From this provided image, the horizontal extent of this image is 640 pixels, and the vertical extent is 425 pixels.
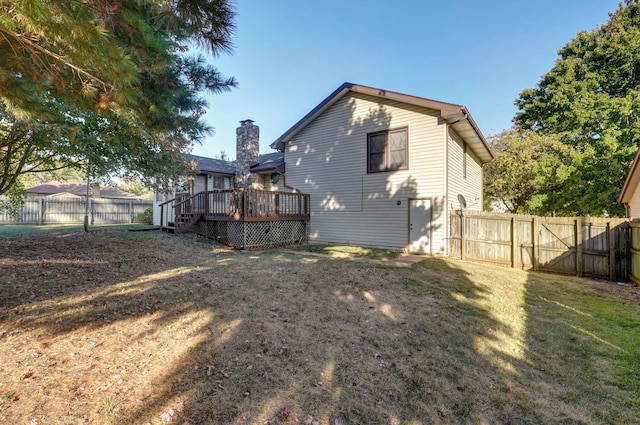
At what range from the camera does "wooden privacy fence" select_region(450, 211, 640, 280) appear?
767 cm

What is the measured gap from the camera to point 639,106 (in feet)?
51.9

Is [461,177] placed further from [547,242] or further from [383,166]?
[547,242]

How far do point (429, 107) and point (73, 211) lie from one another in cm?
2355

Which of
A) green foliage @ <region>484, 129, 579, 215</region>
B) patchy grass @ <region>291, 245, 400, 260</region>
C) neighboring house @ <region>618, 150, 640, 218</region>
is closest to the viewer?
patchy grass @ <region>291, 245, 400, 260</region>

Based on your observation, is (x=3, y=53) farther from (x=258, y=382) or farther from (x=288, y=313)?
(x=288, y=313)

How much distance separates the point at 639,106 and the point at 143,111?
23.8 meters

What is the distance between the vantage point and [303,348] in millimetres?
3588

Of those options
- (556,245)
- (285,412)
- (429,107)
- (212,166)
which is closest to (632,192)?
(556,245)

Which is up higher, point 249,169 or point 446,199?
point 249,169

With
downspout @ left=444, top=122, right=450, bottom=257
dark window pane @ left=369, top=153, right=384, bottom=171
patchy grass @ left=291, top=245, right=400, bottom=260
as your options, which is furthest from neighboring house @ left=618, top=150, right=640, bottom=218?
patchy grass @ left=291, top=245, right=400, bottom=260

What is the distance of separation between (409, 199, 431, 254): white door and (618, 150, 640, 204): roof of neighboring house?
727cm

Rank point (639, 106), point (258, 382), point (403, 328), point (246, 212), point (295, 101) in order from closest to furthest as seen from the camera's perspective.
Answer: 1. point (258, 382)
2. point (403, 328)
3. point (246, 212)
4. point (639, 106)
5. point (295, 101)

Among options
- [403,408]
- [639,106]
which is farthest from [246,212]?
[639,106]

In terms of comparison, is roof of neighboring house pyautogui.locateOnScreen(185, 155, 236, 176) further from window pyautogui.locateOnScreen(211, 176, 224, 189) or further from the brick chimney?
the brick chimney
